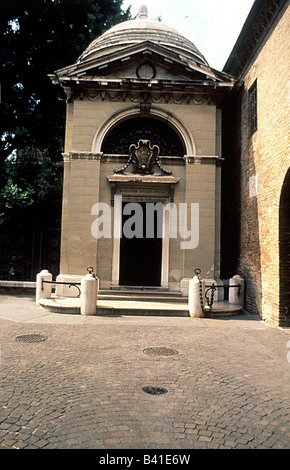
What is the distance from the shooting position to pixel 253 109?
12.6m

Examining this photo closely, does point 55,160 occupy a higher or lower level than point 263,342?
higher

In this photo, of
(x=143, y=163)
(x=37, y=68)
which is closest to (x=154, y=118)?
(x=143, y=163)

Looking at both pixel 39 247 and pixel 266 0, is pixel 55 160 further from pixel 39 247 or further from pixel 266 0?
pixel 266 0

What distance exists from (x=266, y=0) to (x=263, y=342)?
9317 mm

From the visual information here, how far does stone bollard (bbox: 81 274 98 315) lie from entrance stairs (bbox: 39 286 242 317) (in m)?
0.26

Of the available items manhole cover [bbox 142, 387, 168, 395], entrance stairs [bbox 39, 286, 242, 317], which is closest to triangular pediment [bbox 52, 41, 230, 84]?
entrance stairs [bbox 39, 286, 242, 317]

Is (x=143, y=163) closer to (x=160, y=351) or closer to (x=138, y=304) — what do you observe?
(x=138, y=304)

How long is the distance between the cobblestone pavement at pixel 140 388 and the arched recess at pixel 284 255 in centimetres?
78

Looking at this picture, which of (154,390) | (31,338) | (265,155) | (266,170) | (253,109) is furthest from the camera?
(253,109)

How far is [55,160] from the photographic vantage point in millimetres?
20375

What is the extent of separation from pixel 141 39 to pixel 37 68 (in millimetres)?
6666

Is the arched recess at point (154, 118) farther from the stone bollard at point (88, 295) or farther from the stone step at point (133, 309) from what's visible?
the stone step at point (133, 309)

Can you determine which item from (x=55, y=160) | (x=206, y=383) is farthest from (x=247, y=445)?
(x=55, y=160)

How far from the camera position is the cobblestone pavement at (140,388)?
3758 mm
